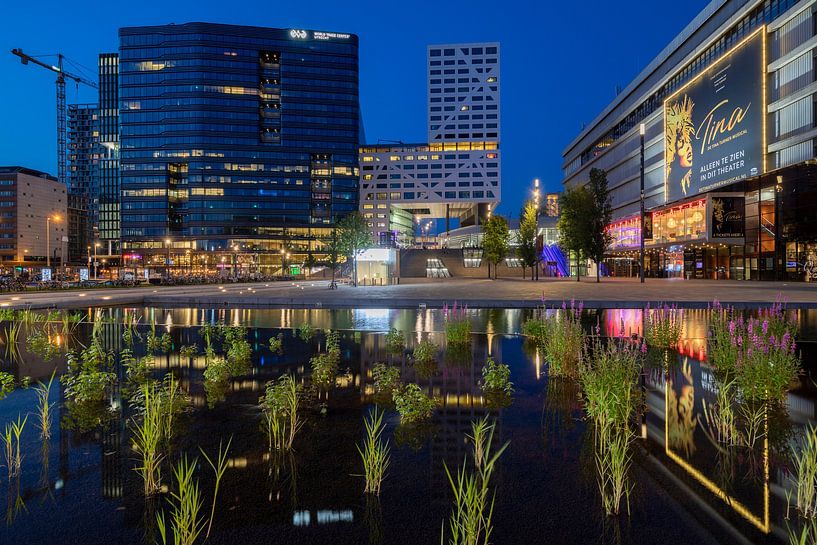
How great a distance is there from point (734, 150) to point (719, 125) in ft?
13.0

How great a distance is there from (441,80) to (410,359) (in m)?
155

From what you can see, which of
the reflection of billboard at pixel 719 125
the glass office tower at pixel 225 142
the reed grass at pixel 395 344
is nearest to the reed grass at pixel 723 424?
the reed grass at pixel 395 344

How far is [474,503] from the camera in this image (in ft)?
10.8

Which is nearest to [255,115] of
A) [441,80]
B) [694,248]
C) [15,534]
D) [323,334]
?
[441,80]

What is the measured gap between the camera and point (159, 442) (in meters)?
5.35

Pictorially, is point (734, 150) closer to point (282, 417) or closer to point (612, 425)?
point (612, 425)

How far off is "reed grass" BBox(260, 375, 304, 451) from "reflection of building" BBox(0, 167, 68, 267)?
17115 centimetres

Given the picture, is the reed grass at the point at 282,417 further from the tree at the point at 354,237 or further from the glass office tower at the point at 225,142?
the glass office tower at the point at 225,142

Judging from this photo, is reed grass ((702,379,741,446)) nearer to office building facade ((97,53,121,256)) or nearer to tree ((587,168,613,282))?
tree ((587,168,613,282))

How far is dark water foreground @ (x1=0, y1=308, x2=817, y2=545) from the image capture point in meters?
3.60

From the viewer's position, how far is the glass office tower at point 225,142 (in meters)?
135

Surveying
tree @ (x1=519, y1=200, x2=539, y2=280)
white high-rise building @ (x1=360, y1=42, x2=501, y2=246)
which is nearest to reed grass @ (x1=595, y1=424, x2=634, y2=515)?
tree @ (x1=519, y1=200, x2=539, y2=280)

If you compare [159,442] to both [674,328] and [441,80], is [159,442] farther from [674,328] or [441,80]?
[441,80]

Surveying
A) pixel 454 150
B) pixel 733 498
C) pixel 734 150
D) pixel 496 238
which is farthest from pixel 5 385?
pixel 454 150
